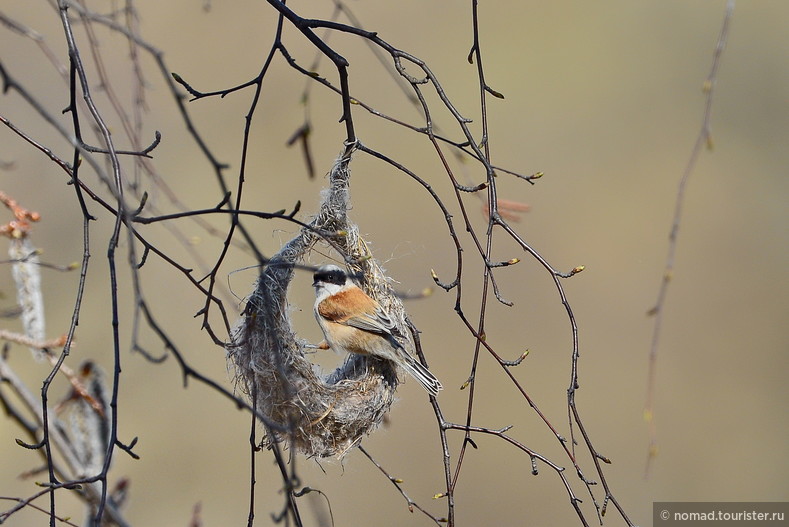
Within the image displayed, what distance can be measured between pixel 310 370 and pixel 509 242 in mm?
4412

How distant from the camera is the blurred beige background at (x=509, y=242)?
6.44 metres

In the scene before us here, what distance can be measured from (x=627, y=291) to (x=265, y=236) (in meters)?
3.37

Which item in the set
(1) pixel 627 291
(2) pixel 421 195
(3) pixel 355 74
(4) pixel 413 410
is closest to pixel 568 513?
(4) pixel 413 410

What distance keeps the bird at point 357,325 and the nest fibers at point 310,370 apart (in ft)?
0.19

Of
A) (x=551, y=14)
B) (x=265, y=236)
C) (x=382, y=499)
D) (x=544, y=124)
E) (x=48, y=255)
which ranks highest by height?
(x=551, y=14)

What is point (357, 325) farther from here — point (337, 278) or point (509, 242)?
point (509, 242)

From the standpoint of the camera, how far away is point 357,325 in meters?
2.98

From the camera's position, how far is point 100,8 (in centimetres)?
640

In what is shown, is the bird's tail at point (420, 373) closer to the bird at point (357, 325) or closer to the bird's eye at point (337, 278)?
the bird at point (357, 325)

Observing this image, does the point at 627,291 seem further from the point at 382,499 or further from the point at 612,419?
the point at 382,499

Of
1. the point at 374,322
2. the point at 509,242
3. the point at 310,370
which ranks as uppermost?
the point at 509,242

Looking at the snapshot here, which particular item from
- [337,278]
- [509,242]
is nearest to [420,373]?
[337,278]

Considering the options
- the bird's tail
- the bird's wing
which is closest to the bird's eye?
the bird's wing

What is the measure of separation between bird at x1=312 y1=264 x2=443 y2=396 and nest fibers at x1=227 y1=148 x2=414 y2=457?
6 cm
